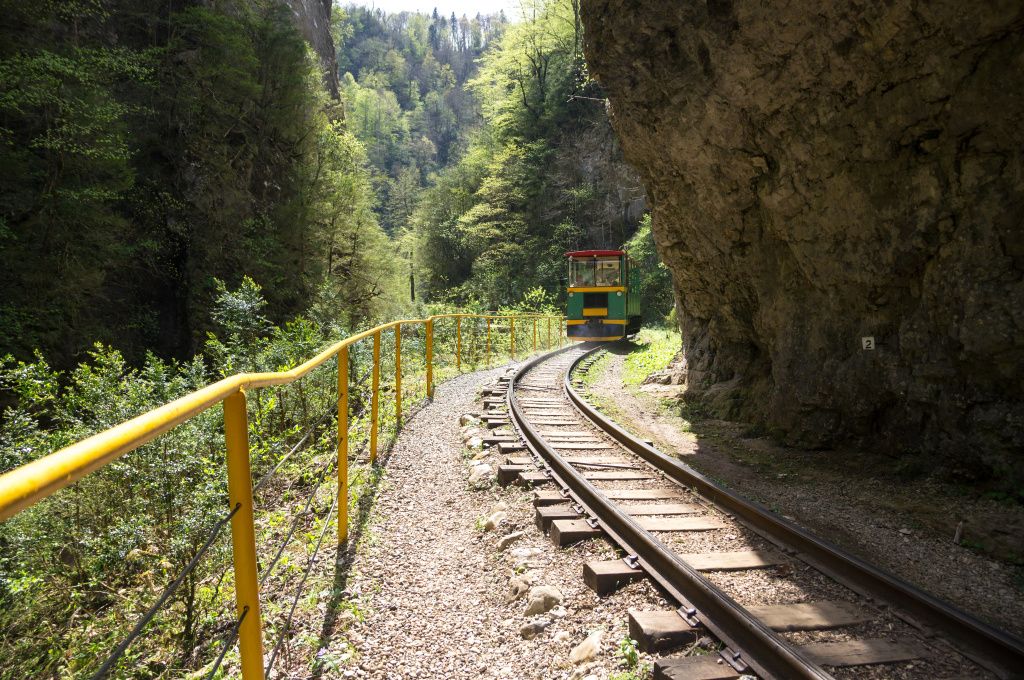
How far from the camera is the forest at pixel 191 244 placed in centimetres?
430

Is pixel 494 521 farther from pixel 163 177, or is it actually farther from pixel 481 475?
pixel 163 177

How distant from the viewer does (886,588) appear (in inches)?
128

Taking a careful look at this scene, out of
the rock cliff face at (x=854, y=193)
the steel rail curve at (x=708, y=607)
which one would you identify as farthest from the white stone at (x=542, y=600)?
the rock cliff face at (x=854, y=193)

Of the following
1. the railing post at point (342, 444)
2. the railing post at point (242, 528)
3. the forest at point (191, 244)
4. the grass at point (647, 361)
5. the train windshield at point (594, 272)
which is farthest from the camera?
the train windshield at point (594, 272)

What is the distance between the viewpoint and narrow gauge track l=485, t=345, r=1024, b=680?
266cm

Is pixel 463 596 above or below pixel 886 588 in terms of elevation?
below

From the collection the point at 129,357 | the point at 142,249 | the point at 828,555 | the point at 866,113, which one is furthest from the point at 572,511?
the point at 142,249

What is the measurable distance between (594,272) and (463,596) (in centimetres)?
1740

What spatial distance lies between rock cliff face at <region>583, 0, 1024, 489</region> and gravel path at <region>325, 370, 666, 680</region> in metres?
3.64

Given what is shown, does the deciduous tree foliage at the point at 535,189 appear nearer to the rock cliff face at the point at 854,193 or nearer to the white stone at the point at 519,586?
the rock cliff face at the point at 854,193

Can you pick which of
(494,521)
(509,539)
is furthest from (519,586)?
(494,521)

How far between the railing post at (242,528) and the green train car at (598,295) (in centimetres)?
1878

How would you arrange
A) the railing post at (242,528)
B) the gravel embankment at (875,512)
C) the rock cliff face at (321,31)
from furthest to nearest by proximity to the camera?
the rock cliff face at (321,31), the gravel embankment at (875,512), the railing post at (242,528)

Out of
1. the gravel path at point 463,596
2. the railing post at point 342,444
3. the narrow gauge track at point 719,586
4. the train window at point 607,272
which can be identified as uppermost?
the train window at point 607,272
